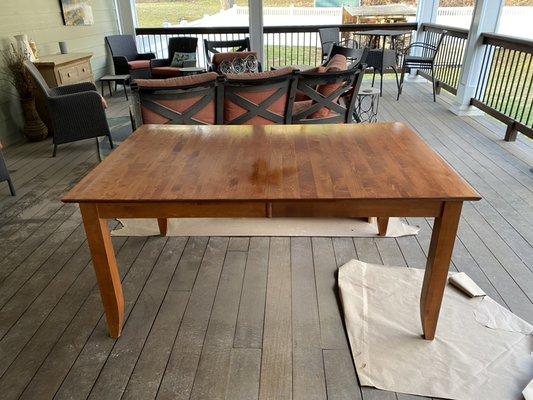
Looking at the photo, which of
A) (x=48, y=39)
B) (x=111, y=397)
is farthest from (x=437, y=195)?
(x=48, y=39)

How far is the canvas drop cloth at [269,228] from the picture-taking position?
2.61m

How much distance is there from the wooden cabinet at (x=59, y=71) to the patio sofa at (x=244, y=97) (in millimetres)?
1946

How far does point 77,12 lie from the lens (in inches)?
237

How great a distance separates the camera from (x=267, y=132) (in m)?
2.08

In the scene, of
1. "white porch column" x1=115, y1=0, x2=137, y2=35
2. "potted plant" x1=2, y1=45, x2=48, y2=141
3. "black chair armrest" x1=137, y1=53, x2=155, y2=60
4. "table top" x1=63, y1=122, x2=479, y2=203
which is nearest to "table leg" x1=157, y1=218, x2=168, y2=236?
"table top" x1=63, y1=122, x2=479, y2=203

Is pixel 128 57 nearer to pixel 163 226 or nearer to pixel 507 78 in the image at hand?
pixel 163 226

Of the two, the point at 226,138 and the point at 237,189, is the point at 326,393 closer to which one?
the point at 237,189

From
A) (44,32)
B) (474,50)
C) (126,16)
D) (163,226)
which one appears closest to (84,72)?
(44,32)

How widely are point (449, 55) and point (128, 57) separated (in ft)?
18.3

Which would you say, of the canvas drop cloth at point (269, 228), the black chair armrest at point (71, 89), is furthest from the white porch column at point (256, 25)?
the canvas drop cloth at point (269, 228)

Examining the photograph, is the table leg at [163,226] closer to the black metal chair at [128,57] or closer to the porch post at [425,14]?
the black metal chair at [128,57]

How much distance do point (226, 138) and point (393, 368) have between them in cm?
131

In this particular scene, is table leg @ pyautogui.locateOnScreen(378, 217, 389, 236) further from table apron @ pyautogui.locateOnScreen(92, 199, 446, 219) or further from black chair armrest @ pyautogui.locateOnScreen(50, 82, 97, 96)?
black chair armrest @ pyautogui.locateOnScreen(50, 82, 97, 96)

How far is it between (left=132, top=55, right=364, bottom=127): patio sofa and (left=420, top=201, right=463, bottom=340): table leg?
5.84 ft
